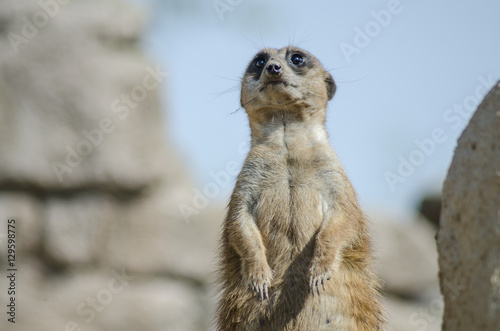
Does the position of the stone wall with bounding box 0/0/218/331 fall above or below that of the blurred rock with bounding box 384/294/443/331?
above

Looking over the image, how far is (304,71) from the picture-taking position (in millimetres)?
5449

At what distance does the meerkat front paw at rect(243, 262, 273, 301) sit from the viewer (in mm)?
4586

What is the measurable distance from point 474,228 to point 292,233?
4.86ft

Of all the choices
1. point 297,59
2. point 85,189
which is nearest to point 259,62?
point 297,59

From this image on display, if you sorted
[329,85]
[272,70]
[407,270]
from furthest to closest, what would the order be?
[407,270], [329,85], [272,70]

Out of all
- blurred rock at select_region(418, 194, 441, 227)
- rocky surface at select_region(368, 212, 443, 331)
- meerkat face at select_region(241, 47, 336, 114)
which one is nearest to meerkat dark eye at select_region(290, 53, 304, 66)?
meerkat face at select_region(241, 47, 336, 114)

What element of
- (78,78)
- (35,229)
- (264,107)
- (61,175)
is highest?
(264,107)

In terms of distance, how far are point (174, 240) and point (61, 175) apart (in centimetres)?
171

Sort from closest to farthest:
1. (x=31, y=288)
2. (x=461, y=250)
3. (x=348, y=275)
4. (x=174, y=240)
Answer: (x=461, y=250), (x=348, y=275), (x=31, y=288), (x=174, y=240)

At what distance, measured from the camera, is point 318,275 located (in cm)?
454

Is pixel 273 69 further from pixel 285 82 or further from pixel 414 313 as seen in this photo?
pixel 414 313

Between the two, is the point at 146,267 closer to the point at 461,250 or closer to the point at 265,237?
the point at 265,237

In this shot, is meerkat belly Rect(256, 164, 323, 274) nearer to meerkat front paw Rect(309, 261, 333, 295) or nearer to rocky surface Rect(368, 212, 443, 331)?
meerkat front paw Rect(309, 261, 333, 295)

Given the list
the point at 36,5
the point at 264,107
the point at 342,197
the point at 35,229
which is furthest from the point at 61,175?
the point at 342,197
